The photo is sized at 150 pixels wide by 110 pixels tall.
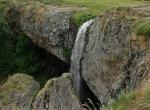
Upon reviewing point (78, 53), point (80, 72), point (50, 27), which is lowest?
point (80, 72)

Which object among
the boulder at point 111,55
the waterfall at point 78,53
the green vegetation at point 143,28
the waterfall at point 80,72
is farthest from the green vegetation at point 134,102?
the waterfall at point 78,53

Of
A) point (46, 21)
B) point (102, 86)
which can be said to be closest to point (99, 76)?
point (102, 86)

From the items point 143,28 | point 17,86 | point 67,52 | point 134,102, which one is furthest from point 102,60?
point 134,102

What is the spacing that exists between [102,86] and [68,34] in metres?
7.54

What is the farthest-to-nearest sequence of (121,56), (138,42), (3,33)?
(3,33) → (121,56) → (138,42)

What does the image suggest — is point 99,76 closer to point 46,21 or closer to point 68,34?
point 68,34

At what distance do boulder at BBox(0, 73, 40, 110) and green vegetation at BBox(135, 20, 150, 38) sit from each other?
8496mm

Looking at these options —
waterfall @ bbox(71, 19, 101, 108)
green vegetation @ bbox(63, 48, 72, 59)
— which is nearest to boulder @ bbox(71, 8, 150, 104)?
waterfall @ bbox(71, 19, 101, 108)

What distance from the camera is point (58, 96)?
20766 millimetres

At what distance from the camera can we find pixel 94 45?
21766 mm

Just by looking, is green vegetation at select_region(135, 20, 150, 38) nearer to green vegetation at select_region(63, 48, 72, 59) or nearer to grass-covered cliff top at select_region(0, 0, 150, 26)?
grass-covered cliff top at select_region(0, 0, 150, 26)

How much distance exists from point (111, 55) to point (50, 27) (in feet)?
29.9

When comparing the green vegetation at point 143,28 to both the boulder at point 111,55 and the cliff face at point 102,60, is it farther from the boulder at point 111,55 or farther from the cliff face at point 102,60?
the boulder at point 111,55

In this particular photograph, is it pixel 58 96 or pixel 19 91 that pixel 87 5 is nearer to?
pixel 19 91
